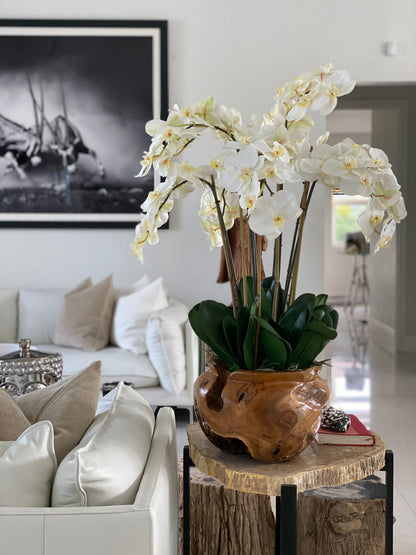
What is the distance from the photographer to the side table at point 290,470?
5.50 ft

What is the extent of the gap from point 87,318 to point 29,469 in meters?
3.30

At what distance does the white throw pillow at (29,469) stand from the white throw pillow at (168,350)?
2827 mm

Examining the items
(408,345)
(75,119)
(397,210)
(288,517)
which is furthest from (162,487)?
(408,345)

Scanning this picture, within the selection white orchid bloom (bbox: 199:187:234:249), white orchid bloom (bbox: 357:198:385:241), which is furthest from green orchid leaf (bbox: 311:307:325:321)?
white orchid bloom (bbox: 199:187:234:249)

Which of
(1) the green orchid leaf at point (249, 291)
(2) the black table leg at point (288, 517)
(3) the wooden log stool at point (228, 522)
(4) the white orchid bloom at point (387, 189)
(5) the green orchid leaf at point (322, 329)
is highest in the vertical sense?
(4) the white orchid bloom at point (387, 189)

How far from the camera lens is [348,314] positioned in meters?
11.7

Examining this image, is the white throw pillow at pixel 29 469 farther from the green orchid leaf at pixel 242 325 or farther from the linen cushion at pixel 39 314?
the linen cushion at pixel 39 314

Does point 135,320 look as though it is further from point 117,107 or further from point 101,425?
point 101,425

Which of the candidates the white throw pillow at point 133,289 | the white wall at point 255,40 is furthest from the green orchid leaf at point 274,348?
the white wall at point 255,40

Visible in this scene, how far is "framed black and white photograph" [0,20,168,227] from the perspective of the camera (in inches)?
213

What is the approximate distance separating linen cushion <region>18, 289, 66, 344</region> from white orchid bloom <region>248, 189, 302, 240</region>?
12.0ft

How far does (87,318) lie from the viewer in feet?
15.9

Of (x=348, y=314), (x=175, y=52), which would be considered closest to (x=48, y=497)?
(x=175, y=52)

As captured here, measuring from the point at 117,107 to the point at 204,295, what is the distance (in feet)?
4.99
